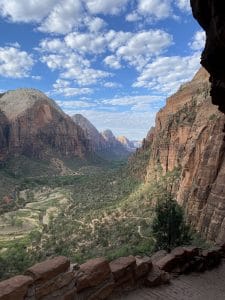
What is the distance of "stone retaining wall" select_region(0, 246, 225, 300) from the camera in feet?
25.3

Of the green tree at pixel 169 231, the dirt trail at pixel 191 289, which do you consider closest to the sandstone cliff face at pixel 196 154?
the green tree at pixel 169 231

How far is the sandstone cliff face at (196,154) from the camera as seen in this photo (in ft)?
121

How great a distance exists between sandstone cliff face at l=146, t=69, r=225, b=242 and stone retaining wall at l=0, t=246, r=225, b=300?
1815 centimetres

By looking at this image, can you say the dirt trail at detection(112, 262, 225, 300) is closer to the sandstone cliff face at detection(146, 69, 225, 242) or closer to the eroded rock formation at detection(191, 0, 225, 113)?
the eroded rock formation at detection(191, 0, 225, 113)

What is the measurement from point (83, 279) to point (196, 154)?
4203cm

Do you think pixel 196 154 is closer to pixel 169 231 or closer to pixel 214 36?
pixel 169 231

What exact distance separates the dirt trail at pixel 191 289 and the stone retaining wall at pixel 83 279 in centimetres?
27

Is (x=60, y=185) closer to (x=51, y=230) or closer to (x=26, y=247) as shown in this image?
(x=51, y=230)

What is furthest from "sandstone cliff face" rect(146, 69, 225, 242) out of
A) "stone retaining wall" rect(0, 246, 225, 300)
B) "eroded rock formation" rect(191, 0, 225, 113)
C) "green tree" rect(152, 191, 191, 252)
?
"stone retaining wall" rect(0, 246, 225, 300)

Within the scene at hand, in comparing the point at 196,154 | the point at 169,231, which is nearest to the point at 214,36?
the point at 169,231

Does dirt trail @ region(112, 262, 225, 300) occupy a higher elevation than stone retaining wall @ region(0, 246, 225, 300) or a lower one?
lower

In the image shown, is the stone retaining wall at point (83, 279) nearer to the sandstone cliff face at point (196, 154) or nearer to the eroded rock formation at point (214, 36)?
the eroded rock formation at point (214, 36)

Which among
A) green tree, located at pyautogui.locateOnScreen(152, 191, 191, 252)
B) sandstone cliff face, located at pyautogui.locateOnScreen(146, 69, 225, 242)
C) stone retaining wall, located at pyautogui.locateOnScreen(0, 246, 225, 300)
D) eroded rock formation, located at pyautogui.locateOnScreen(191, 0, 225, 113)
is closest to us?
stone retaining wall, located at pyautogui.locateOnScreen(0, 246, 225, 300)

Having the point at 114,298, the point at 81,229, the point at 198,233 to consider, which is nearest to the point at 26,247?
the point at 81,229
